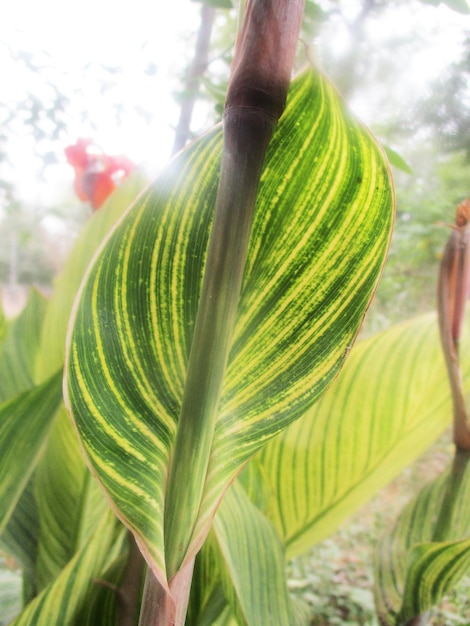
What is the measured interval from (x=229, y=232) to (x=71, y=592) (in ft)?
0.97

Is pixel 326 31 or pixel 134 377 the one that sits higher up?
pixel 326 31

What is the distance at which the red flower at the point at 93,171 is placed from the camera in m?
0.53

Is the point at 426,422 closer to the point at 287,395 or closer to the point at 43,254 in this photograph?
the point at 287,395

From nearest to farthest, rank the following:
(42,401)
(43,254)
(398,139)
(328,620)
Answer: (42,401) < (328,620) < (398,139) < (43,254)

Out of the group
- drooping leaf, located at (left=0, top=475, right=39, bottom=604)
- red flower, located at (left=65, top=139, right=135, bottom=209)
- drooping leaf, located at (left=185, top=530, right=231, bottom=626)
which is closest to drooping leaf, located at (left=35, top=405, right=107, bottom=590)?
drooping leaf, located at (left=0, top=475, right=39, bottom=604)

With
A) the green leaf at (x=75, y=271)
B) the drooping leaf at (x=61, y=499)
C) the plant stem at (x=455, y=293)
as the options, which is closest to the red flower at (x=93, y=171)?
the green leaf at (x=75, y=271)

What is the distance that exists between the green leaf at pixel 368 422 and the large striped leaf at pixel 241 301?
249mm

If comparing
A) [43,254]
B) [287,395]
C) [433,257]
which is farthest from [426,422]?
[43,254]

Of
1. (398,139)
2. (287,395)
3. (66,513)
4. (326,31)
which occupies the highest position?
(398,139)

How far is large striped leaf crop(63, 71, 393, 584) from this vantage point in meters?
0.20

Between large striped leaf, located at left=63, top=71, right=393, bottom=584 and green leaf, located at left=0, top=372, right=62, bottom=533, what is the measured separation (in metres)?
0.12

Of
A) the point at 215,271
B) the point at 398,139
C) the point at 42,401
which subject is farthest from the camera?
the point at 398,139

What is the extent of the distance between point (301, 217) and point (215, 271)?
52 millimetres

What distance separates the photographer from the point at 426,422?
461 millimetres
